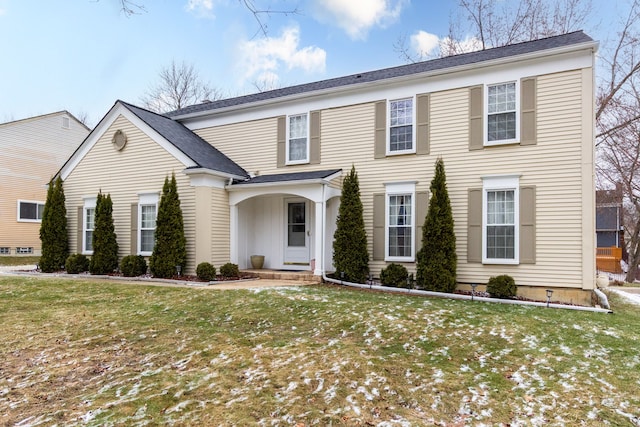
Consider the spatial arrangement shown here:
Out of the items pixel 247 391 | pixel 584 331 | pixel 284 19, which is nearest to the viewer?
pixel 247 391

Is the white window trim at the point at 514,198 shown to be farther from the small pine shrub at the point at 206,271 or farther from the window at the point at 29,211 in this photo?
the window at the point at 29,211

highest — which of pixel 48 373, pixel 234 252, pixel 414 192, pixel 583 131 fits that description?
pixel 583 131

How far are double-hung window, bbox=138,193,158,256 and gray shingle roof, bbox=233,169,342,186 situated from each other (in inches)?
103

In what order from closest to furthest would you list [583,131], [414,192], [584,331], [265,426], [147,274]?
[265,426] → [584,331] → [583,131] → [414,192] → [147,274]

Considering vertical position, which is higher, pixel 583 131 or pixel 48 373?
pixel 583 131

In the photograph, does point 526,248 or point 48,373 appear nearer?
point 48,373

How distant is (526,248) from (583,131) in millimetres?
2736

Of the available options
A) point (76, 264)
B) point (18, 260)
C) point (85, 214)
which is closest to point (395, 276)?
point (76, 264)

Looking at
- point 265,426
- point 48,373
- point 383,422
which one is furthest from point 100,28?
point 383,422

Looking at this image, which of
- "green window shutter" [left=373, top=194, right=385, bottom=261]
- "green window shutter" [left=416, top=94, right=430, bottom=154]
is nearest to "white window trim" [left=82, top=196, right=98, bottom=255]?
"green window shutter" [left=373, top=194, right=385, bottom=261]

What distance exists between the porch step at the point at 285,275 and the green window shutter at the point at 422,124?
4139 millimetres

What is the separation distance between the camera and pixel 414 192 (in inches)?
426

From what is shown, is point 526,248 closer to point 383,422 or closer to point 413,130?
point 413,130

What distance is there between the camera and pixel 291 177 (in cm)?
1164
